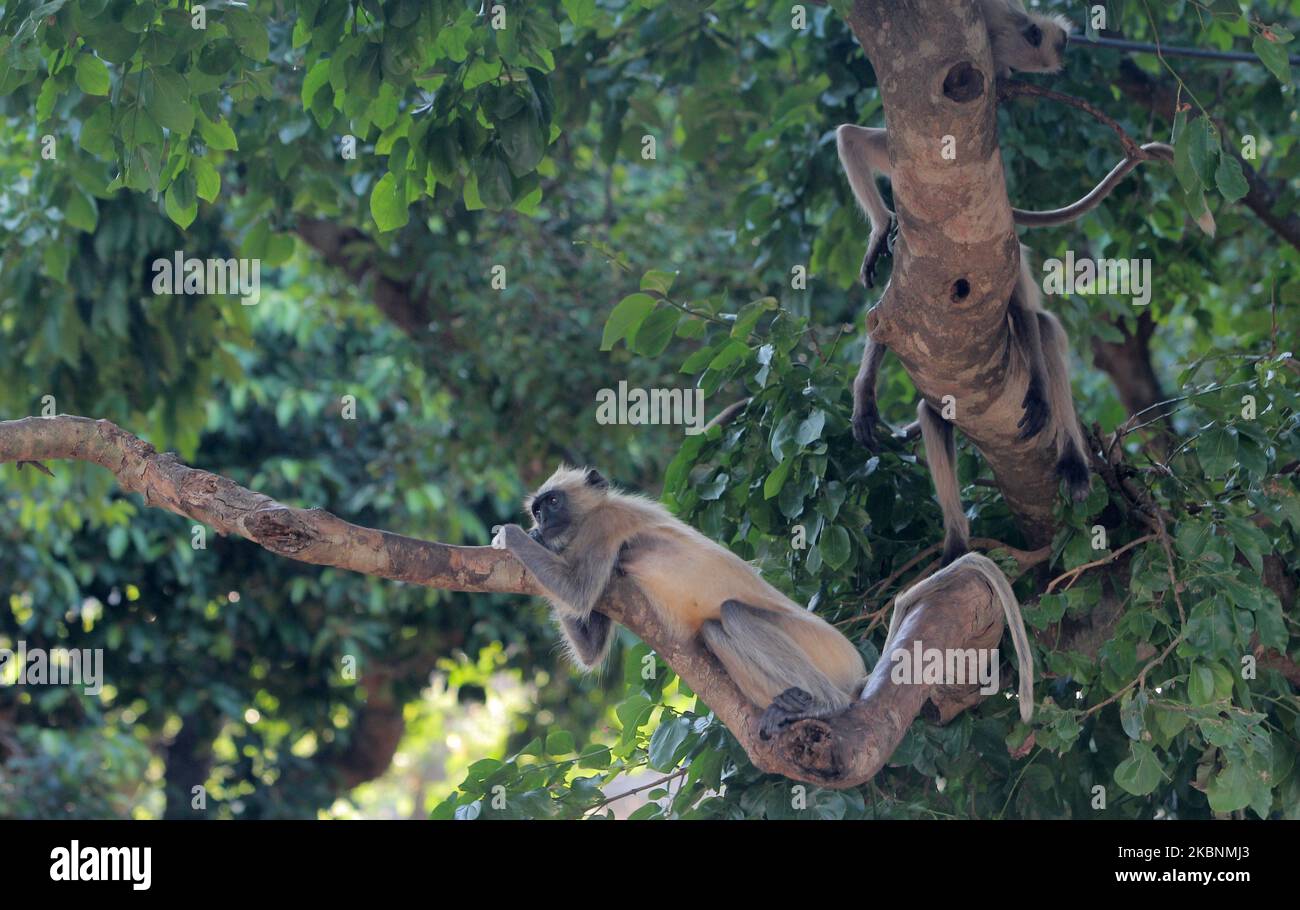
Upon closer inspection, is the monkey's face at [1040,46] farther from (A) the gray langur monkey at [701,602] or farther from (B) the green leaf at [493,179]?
(A) the gray langur monkey at [701,602]

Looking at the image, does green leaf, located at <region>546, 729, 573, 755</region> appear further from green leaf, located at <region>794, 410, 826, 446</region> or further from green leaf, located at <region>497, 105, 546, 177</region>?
green leaf, located at <region>497, 105, 546, 177</region>

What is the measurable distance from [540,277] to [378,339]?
2.06 meters

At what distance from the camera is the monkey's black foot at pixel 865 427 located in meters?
4.06

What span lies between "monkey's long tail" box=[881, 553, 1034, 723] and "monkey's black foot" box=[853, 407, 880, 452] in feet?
1.55

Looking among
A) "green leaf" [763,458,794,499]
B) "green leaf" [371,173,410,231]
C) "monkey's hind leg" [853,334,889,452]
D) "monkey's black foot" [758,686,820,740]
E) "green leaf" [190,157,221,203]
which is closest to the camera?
"monkey's black foot" [758,686,820,740]

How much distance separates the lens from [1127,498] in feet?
A: 13.2

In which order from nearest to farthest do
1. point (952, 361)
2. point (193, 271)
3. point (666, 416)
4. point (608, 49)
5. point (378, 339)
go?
1. point (952, 361)
2. point (666, 416)
3. point (608, 49)
4. point (193, 271)
5. point (378, 339)

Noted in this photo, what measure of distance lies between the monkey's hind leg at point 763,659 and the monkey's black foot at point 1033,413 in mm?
833

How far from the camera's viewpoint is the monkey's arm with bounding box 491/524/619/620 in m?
3.80

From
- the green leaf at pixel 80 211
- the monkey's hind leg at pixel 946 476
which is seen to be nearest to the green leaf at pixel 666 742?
the monkey's hind leg at pixel 946 476

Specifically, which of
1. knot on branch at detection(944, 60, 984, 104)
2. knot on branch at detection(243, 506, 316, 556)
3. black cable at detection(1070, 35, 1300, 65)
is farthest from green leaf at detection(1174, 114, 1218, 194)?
knot on branch at detection(243, 506, 316, 556)
